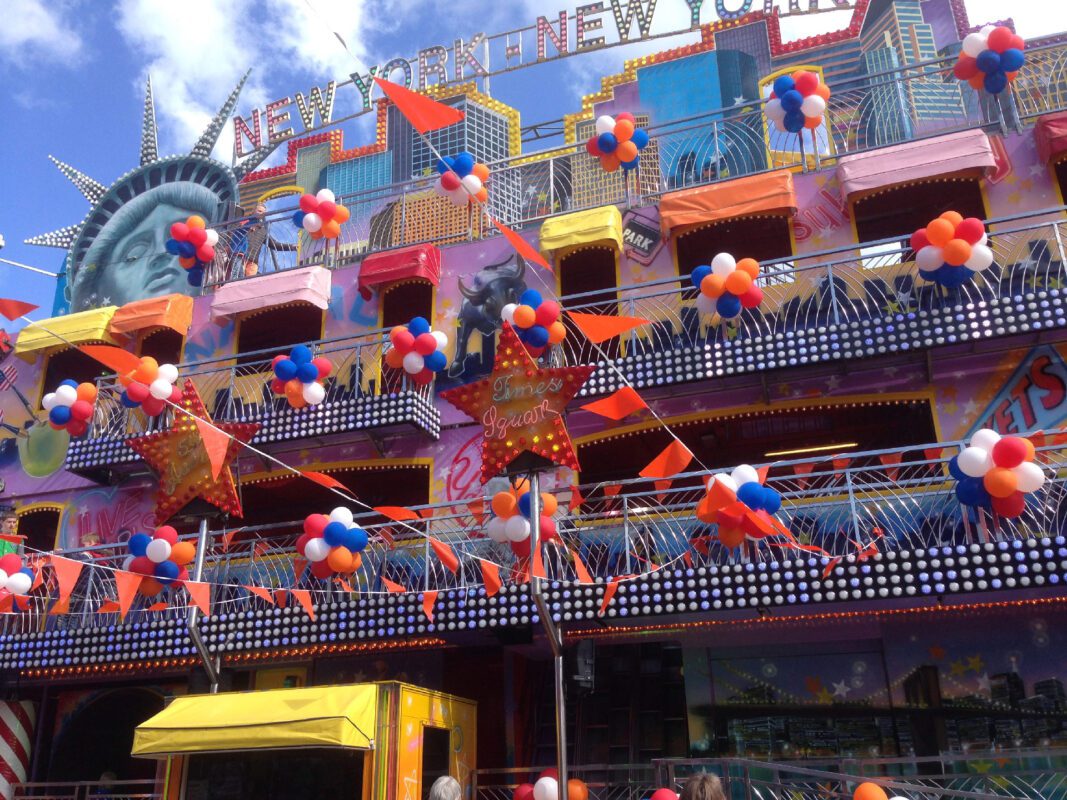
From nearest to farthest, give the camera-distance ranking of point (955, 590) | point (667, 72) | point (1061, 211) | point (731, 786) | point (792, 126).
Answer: point (955, 590) < point (731, 786) < point (1061, 211) < point (792, 126) < point (667, 72)

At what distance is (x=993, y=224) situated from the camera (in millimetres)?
13797

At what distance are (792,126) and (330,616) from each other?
32.1 ft

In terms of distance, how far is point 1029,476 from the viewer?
975 centimetres

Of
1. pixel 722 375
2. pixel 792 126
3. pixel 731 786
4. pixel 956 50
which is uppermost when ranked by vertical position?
pixel 956 50

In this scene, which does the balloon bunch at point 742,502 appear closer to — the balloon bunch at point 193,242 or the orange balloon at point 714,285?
the orange balloon at point 714,285

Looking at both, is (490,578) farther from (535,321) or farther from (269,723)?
(535,321)

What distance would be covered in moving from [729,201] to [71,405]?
435 inches

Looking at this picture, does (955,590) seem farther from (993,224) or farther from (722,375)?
(993,224)

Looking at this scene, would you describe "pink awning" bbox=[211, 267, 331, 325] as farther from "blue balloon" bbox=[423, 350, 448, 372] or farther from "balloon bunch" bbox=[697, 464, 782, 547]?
"balloon bunch" bbox=[697, 464, 782, 547]

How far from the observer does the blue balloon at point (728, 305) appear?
12781 mm

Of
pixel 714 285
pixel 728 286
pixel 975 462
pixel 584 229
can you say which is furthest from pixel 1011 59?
pixel 975 462

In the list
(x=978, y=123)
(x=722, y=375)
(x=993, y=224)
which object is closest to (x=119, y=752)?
(x=722, y=375)

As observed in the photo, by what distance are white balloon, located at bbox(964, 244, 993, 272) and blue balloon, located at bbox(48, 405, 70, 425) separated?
13.7 meters

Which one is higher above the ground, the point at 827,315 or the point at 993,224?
the point at 993,224
